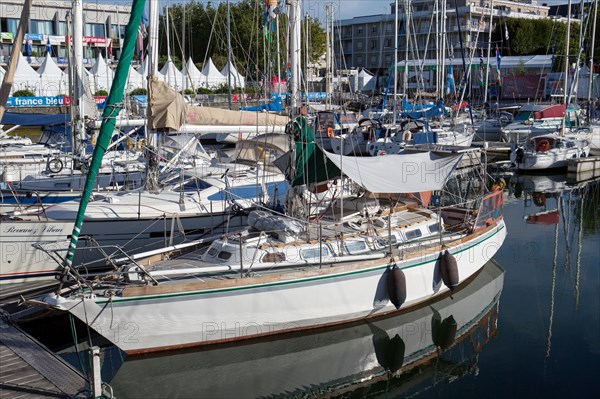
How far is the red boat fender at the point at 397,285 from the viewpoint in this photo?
1441 cm

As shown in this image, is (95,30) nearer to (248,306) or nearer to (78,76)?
(78,76)

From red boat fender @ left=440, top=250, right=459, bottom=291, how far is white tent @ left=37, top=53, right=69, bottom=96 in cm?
4460

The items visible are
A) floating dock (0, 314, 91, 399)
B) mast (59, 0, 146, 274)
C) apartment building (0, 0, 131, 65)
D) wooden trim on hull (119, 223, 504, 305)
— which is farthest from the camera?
apartment building (0, 0, 131, 65)

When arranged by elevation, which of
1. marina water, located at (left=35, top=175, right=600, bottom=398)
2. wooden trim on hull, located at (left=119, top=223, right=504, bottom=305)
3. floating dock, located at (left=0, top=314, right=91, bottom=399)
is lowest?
marina water, located at (left=35, top=175, right=600, bottom=398)

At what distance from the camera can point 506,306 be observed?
17.0 m

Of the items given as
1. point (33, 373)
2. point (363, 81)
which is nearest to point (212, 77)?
point (363, 81)

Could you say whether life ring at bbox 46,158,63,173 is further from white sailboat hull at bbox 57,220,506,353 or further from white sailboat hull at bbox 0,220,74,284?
white sailboat hull at bbox 57,220,506,353

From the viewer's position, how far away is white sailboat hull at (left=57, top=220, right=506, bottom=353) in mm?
12500

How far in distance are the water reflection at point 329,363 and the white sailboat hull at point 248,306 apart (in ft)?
1.11

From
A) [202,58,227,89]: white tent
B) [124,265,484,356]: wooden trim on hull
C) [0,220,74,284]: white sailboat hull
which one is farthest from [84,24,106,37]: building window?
[124,265,484,356]: wooden trim on hull

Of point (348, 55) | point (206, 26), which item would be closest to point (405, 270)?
point (206, 26)

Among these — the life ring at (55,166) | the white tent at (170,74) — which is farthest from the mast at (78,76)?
the white tent at (170,74)

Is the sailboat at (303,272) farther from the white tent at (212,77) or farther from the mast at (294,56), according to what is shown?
the white tent at (212,77)

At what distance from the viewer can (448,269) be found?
50.6ft
